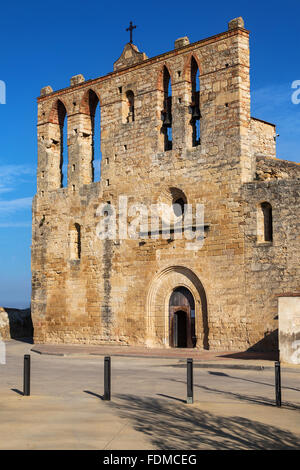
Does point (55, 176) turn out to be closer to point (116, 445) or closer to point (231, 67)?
point (231, 67)

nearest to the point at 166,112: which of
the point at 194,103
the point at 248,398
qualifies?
the point at 194,103

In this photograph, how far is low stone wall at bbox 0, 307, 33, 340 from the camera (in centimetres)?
2717

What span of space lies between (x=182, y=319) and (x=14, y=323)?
11080 millimetres

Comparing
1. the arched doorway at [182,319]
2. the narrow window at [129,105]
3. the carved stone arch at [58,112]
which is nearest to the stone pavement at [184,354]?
the arched doorway at [182,319]

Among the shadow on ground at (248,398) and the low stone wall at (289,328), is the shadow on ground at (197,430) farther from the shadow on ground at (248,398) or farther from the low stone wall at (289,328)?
the low stone wall at (289,328)

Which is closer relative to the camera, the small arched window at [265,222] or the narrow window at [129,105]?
the small arched window at [265,222]

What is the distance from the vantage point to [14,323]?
91.7 feet

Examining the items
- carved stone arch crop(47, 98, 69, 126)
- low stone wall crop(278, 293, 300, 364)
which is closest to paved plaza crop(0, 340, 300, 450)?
low stone wall crop(278, 293, 300, 364)

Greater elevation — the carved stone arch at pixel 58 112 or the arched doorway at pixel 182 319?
the carved stone arch at pixel 58 112

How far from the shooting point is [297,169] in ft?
59.3

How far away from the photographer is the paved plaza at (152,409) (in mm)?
6703

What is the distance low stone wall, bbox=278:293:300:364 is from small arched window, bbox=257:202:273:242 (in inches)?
134

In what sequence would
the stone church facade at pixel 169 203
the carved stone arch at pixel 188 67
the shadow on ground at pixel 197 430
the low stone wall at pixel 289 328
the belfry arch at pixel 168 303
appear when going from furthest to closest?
the carved stone arch at pixel 188 67 < the belfry arch at pixel 168 303 < the stone church facade at pixel 169 203 < the low stone wall at pixel 289 328 < the shadow on ground at pixel 197 430

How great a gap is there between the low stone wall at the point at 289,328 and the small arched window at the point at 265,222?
3.40 m
